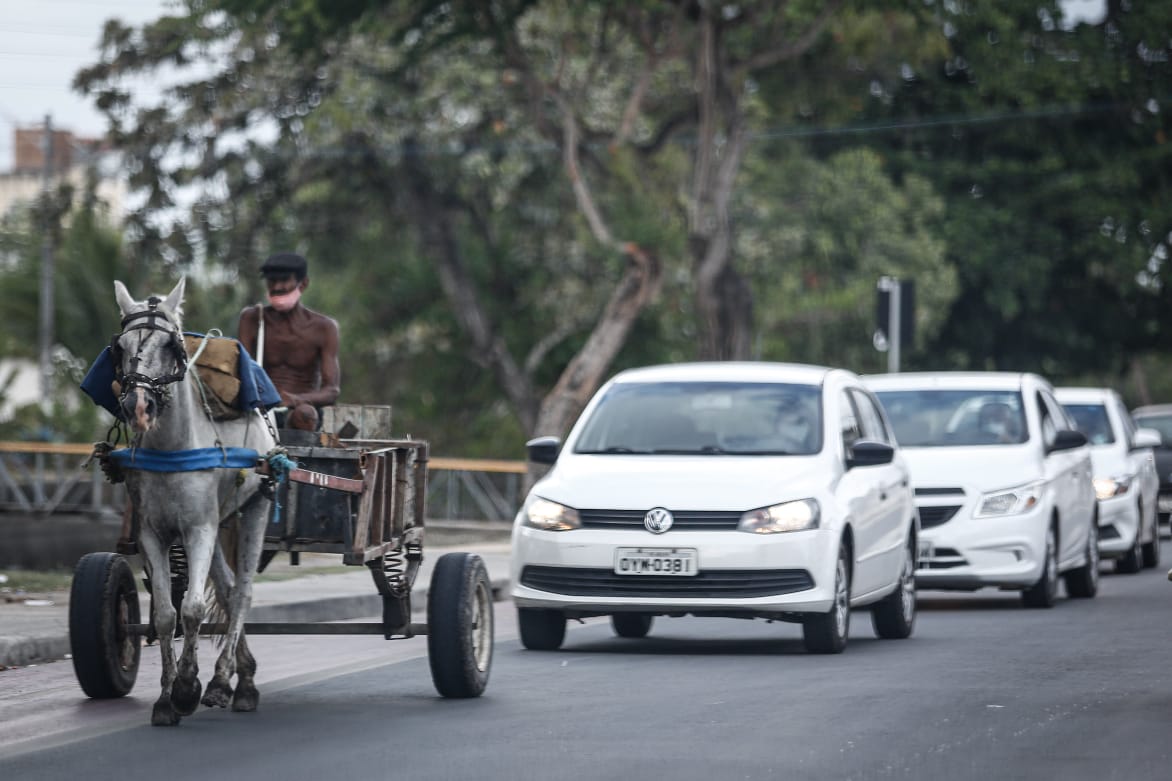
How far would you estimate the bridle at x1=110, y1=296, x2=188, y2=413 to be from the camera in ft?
28.5

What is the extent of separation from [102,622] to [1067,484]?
30.6 ft

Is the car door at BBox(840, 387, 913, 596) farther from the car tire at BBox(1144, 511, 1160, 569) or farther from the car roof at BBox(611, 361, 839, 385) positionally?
the car tire at BBox(1144, 511, 1160, 569)

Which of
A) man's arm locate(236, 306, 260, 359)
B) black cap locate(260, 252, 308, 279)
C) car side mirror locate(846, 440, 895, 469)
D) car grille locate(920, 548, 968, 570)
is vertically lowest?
car grille locate(920, 548, 968, 570)

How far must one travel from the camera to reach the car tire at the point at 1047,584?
637 inches

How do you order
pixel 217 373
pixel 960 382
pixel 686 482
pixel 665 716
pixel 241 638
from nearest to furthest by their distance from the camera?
1. pixel 217 373
2. pixel 665 716
3. pixel 241 638
4. pixel 686 482
5. pixel 960 382

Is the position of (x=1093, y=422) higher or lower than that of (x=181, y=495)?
higher

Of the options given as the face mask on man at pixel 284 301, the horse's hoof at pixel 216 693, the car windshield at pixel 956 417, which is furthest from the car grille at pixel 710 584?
the car windshield at pixel 956 417

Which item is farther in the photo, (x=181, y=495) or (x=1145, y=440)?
(x=1145, y=440)

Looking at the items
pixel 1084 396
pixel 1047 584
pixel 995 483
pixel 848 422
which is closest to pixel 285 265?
pixel 848 422

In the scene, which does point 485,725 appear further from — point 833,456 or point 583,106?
point 583,106

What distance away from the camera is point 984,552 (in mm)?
15883

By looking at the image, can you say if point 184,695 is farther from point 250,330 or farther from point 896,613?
point 896,613

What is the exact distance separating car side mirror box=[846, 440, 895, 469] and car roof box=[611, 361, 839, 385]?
721 mm

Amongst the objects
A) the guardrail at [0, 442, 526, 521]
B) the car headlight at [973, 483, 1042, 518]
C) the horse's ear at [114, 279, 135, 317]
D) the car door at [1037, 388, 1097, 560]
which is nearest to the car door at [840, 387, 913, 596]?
the car headlight at [973, 483, 1042, 518]
